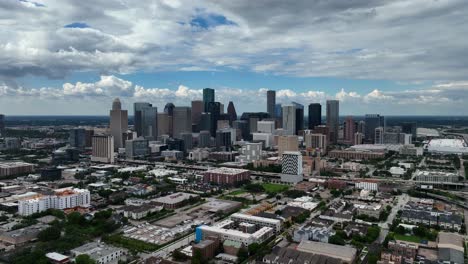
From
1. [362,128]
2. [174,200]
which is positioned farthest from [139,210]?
[362,128]

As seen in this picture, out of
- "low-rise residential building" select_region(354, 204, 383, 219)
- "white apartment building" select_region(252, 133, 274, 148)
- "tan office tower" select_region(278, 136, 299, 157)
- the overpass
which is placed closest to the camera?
"low-rise residential building" select_region(354, 204, 383, 219)

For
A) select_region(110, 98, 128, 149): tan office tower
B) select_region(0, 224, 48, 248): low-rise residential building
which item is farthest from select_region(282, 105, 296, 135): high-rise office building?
select_region(0, 224, 48, 248): low-rise residential building

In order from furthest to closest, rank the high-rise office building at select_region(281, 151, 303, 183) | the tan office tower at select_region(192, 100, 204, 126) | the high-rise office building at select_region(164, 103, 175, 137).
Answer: the tan office tower at select_region(192, 100, 204, 126), the high-rise office building at select_region(164, 103, 175, 137), the high-rise office building at select_region(281, 151, 303, 183)

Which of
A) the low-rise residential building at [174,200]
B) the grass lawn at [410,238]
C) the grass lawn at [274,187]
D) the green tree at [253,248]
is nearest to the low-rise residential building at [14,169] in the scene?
the low-rise residential building at [174,200]

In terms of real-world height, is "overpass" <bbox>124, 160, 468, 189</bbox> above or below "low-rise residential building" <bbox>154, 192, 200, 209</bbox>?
above

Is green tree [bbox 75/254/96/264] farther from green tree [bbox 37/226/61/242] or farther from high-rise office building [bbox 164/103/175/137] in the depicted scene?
high-rise office building [bbox 164/103/175/137]

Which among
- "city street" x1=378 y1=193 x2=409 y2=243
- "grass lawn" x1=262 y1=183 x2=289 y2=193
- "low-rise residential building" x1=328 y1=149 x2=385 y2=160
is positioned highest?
"low-rise residential building" x1=328 y1=149 x2=385 y2=160

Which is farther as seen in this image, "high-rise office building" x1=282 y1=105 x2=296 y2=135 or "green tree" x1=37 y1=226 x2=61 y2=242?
"high-rise office building" x1=282 y1=105 x2=296 y2=135

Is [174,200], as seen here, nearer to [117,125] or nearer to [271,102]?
[117,125]
